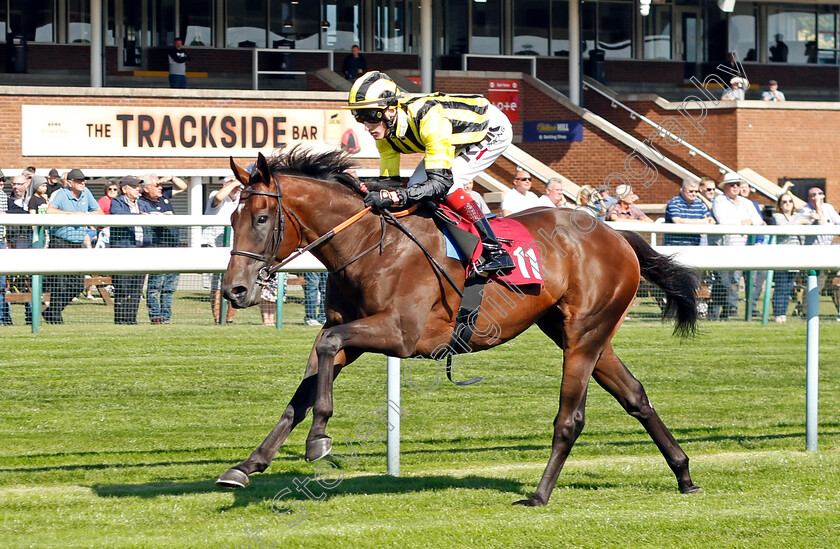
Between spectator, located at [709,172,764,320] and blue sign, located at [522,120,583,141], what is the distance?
1057 centimetres

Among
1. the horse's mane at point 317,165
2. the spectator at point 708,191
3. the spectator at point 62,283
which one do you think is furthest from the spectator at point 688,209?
the horse's mane at point 317,165

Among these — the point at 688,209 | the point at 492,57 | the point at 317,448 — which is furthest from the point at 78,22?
the point at 317,448

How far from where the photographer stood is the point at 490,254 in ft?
18.1

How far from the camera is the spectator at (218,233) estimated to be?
10323 millimetres

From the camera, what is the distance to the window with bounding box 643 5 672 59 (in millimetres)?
29406

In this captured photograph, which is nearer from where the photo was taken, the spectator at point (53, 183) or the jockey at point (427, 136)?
the jockey at point (427, 136)

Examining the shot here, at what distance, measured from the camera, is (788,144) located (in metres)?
Result: 24.0

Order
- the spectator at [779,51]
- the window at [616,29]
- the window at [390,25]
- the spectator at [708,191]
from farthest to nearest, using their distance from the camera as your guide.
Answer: the spectator at [779,51] < the window at [616,29] < the window at [390,25] < the spectator at [708,191]

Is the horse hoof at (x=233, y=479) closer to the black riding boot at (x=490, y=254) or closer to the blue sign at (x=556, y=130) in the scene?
the black riding boot at (x=490, y=254)

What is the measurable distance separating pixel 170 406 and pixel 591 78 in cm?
2063

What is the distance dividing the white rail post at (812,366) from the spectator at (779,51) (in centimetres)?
2487

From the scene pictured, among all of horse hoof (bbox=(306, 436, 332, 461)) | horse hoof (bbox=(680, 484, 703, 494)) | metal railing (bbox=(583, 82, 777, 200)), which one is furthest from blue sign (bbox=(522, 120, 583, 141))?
horse hoof (bbox=(306, 436, 332, 461))

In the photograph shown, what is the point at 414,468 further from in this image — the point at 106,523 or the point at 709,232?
the point at 709,232

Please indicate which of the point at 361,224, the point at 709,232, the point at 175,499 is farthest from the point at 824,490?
the point at 709,232
